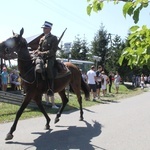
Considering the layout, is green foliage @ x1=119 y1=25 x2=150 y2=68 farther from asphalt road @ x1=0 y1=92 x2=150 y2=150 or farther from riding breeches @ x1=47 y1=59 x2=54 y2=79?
riding breeches @ x1=47 y1=59 x2=54 y2=79

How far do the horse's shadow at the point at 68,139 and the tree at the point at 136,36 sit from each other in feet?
11.9

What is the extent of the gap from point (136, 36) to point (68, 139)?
14.9ft

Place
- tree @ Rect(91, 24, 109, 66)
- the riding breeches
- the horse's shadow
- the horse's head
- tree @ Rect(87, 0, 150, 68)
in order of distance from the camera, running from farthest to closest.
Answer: tree @ Rect(91, 24, 109, 66), the riding breeches, the horse's head, the horse's shadow, tree @ Rect(87, 0, 150, 68)

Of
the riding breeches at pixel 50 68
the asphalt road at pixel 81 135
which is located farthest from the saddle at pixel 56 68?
the asphalt road at pixel 81 135

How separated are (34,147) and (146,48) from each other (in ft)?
13.6

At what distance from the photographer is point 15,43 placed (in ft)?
21.9

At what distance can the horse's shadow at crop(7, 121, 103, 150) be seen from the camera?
5789 mm

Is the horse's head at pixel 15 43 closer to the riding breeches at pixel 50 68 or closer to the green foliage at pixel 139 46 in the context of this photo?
the riding breeches at pixel 50 68

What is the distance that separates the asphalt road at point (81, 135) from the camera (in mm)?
5809

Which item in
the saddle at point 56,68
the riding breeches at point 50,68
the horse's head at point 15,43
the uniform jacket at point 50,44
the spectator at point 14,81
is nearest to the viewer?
the horse's head at point 15,43

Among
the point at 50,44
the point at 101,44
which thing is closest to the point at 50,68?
the point at 50,44

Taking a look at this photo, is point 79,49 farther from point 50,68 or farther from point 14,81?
point 50,68

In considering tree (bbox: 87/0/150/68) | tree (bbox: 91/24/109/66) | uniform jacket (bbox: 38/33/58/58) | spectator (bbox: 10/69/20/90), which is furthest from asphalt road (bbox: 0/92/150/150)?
tree (bbox: 91/24/109/66)

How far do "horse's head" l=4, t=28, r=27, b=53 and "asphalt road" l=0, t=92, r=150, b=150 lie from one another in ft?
6.88
